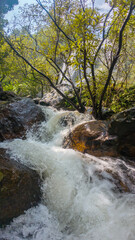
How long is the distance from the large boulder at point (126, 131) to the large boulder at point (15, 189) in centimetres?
245

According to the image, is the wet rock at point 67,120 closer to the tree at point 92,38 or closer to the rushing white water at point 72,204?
the tree at point 92,38

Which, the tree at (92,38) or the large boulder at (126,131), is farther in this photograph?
the tree at (92,38)

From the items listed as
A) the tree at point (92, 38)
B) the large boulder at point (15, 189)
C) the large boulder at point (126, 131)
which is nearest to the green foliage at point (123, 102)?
the tree at point (92, 38)

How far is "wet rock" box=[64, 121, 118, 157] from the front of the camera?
393 cm

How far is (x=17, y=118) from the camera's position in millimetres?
5840

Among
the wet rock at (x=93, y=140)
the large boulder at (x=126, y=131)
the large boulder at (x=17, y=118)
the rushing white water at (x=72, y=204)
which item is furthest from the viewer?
the large boulder at (x=17, y=118)

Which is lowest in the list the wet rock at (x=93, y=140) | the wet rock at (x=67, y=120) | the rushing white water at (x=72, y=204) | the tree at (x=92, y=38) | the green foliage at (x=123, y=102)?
the rushing white water at (x=72, y=204)

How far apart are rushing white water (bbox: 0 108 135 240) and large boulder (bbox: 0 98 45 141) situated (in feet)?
4.68

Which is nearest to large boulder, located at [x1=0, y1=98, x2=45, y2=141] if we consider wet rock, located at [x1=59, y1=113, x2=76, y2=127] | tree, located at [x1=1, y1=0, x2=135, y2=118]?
wet rock, located at [x1=59, y1=113, x2=76, y2=127]

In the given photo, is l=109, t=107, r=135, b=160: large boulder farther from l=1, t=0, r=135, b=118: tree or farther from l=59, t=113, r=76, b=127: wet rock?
l=59, t=113, r=76, b=127: wet rock

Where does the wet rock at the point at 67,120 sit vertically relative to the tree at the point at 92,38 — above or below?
below

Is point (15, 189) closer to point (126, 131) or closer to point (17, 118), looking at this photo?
point (126, 131)

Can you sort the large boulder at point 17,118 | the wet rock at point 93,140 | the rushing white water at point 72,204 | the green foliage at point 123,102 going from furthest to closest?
the green foliage at point 123,102 → the large boulder at point 17,118 → the wet rock at point 93,140 → the rushing white water at point 72,204

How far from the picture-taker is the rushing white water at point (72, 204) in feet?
7.63
